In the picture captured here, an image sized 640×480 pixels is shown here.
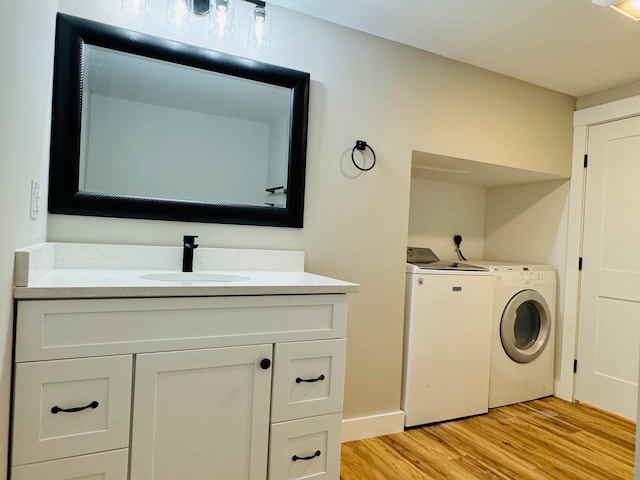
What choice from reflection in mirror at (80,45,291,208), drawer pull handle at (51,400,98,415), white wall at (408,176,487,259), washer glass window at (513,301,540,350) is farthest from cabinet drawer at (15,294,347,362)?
washer glass window at (513,301,540,350)

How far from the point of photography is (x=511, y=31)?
207 cm

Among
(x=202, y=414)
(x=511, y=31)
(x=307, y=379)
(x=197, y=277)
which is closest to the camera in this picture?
(x=202, y=414)

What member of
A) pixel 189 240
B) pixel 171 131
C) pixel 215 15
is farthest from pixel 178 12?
pixel 189 240

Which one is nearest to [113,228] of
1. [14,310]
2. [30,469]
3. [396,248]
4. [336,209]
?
[14,310]

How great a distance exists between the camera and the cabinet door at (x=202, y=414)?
46.7 inches

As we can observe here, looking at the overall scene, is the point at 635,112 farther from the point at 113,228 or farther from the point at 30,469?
the point at 30,469

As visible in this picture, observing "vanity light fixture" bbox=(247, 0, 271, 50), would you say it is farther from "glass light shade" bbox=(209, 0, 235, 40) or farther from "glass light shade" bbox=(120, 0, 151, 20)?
"glass light shade" bbox=(120, 0, 151, 20)

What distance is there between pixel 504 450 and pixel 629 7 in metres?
2.17

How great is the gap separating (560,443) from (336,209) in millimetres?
1831

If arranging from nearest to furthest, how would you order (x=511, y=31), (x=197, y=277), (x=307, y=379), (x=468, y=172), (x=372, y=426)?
(x=307, y=379) < (x=197, y=277) < (x=511, y=31) < (x=372, y=426) < (x=468, y=172)

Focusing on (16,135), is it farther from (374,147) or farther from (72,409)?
(374,147)

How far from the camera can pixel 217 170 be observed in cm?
186

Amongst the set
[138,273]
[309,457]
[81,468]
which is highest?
[138,273]

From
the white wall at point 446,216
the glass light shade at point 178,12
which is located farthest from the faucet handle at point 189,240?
the white wall at point 446,216
